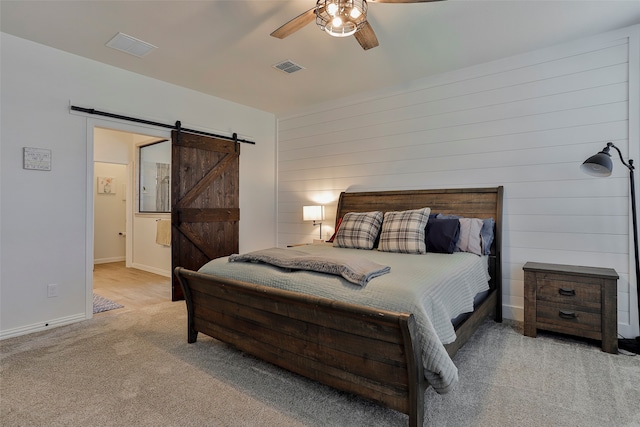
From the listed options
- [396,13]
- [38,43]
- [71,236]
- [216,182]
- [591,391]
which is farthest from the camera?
[216,182]

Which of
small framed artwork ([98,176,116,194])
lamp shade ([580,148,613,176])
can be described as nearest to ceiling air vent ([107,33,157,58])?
lamp shade ([580,148,613,176])

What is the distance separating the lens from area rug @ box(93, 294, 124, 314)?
3.70 meters

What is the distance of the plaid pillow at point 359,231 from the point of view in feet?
11.5

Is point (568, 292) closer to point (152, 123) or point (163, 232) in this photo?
point (152, 123)

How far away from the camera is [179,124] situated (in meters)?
4.15

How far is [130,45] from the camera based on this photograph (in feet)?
10.3

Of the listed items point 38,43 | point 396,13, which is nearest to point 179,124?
point 38,43

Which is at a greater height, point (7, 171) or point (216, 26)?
point (216, 26)

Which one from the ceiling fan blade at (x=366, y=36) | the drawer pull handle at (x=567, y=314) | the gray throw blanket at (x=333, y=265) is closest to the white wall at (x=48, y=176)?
the gray throw blanket at (x=333, y=265)

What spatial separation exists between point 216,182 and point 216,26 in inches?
86.6

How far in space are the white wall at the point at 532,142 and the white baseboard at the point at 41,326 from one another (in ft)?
11.7

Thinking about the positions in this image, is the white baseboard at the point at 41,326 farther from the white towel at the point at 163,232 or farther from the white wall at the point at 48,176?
the white towel at the point at 163,232

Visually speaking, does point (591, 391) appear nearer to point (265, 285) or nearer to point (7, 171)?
point (265, 285)

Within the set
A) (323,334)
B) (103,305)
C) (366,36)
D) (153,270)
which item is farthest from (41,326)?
(366,36)
